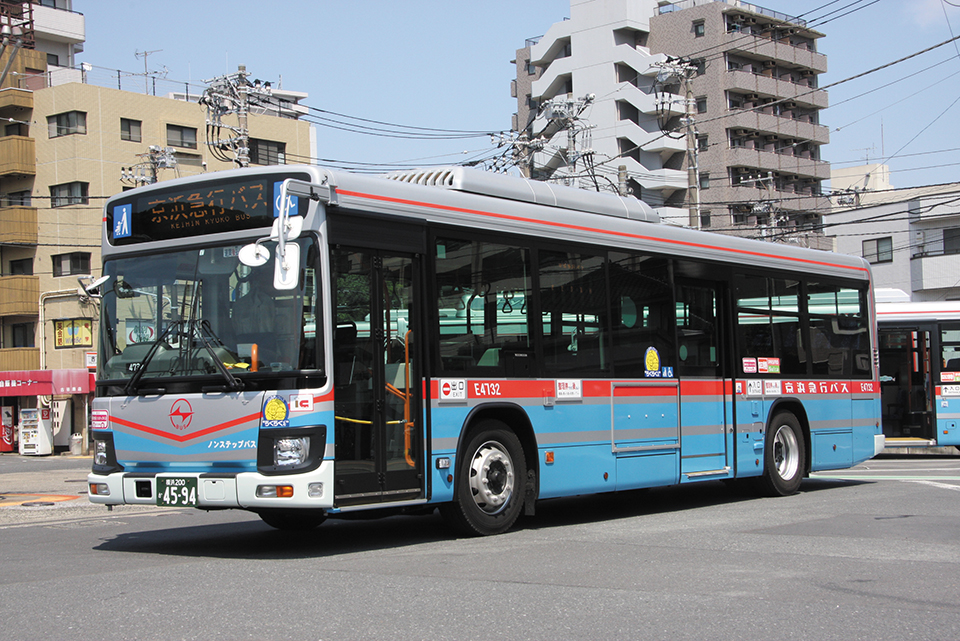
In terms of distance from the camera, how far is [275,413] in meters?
8.66

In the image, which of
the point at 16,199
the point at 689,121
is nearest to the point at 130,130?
the point at 16,199

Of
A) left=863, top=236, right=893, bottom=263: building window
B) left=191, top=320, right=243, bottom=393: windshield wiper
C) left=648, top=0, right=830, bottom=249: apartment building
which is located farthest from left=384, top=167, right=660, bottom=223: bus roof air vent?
left=648, top=0, right=830, bottom=249: apartment building

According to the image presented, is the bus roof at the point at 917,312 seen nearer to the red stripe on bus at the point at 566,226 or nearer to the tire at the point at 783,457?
the red stripe on bus at the point at 566,226

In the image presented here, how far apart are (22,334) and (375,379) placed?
4423cm

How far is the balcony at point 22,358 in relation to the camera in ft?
155

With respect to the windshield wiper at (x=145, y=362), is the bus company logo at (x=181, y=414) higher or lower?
lower

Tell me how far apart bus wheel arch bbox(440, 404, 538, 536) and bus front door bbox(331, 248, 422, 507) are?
26.7 inches

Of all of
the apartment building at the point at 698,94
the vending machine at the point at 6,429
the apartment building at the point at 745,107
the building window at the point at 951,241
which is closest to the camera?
the vending machine at the point at 6,429

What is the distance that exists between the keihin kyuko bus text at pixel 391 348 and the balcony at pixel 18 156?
1589 inches

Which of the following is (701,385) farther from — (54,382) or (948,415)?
(54,382)

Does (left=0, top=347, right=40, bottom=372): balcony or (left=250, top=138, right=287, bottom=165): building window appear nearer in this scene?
(left=0, top=347, right=40, bottom=372): balcony

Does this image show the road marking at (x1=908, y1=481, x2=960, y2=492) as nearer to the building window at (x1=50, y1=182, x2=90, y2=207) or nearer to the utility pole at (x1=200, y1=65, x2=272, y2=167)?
the utility pole at (x1=200, y1=65, x2=272, y2=167)

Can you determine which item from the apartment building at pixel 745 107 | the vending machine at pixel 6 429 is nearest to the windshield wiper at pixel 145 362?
the vending machine at pixel 6 429

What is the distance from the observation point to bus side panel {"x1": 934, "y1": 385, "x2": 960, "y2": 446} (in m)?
22.9
